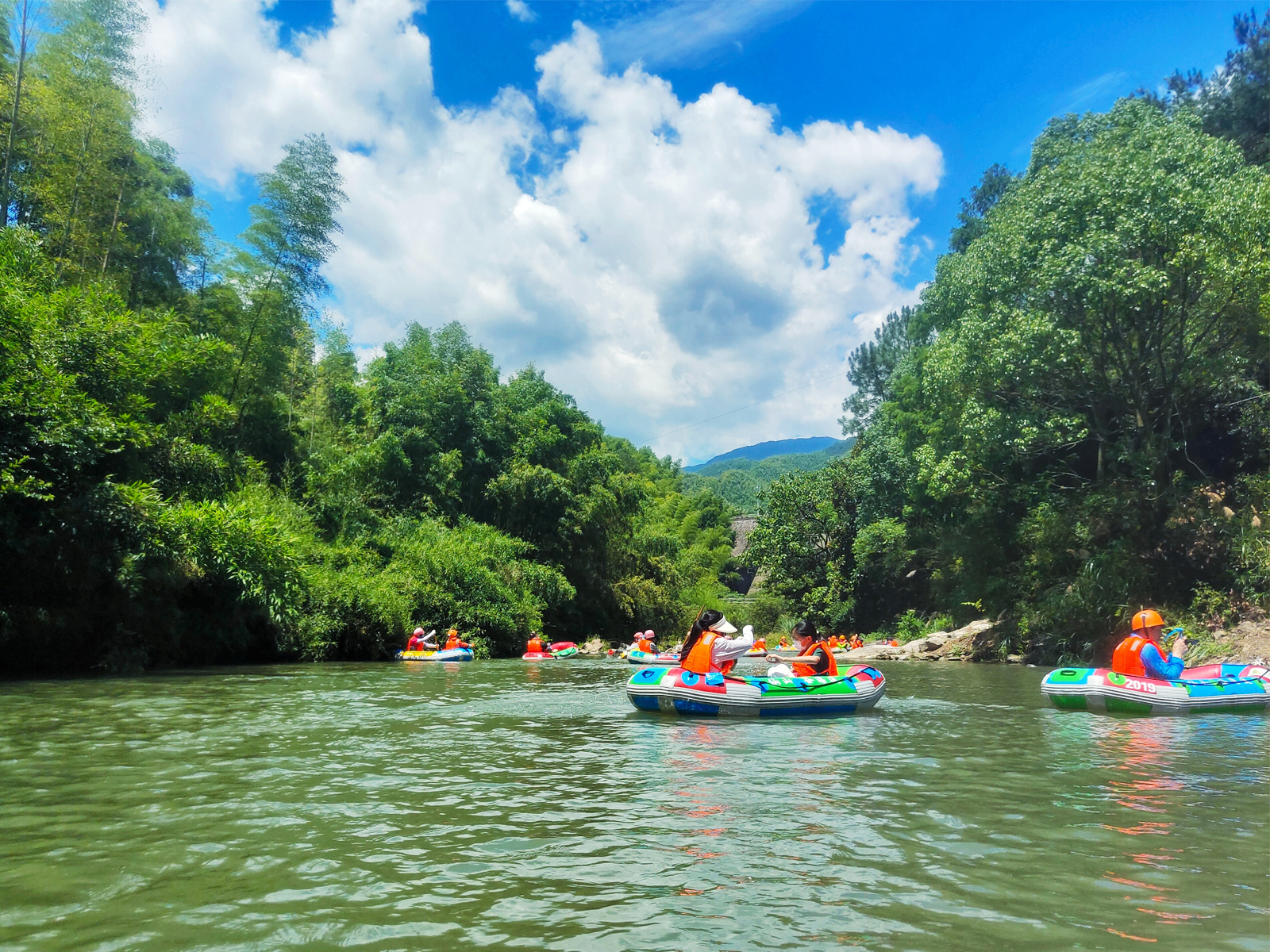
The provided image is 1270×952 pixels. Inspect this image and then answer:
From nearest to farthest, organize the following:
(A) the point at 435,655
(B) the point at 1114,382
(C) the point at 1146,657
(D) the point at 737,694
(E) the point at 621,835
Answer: (E) the point at 621,835 → (D) the point at 737,694 → (C) the point at 1146,657 → (A) the point at 435,655 → (B) the point at 1114,382

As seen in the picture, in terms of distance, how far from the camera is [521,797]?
5746mm

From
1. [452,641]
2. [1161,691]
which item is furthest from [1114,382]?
[452,641]

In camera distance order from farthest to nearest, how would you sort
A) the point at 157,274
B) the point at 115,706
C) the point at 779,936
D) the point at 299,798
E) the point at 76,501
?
the point at 157,274
the point at 76,501
the point at 115,706
the point at 299,798
the point at 779,936

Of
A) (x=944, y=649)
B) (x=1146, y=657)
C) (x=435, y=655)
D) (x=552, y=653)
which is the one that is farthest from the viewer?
(x=944, y=649)

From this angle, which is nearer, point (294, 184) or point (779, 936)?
point (779, 936)

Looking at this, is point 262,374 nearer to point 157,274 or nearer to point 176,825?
point 157,274

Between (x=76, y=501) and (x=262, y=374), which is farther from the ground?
(x=262, y=374)

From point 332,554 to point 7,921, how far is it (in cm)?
1777

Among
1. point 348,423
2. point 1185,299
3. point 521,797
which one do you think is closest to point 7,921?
point 521,797

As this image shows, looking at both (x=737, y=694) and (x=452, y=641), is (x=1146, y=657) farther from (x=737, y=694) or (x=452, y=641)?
(x=452, y=641)

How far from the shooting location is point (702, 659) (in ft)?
34.3

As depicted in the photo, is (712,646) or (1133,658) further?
(1133,658)

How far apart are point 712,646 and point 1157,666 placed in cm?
573

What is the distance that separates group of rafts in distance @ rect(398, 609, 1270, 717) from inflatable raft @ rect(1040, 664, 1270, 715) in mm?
10
